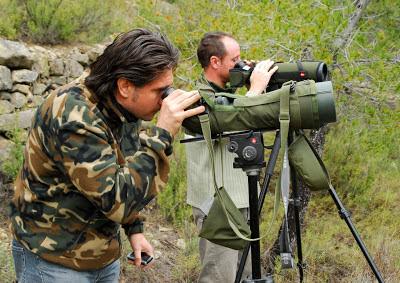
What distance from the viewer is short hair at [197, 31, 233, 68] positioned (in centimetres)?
285

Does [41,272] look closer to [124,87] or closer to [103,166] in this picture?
[103,166]

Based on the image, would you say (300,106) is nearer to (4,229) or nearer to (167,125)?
(167,125)

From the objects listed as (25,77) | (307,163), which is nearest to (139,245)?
(307,163)

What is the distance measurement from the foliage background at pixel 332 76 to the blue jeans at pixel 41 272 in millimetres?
1704

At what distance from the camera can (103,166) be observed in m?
1.38

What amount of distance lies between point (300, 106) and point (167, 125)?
0.59m

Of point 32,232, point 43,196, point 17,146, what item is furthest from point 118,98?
point 17,146

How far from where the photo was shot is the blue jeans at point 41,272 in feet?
5.01

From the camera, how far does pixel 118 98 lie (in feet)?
4.98

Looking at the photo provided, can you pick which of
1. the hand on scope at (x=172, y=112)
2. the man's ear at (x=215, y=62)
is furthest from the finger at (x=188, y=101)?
the man's ear at (x=215, y=62)

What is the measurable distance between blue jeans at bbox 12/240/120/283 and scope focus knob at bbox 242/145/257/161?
64 cm

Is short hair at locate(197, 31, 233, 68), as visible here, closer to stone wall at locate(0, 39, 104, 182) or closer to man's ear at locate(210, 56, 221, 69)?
man's ear at locate(210, 56, 221, 69)

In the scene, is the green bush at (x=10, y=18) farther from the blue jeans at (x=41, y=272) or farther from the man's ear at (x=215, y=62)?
the blue jeans at (x=41, y=272)

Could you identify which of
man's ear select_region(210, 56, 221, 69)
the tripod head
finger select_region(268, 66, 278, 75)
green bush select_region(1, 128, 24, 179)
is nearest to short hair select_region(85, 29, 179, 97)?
the tripod head
